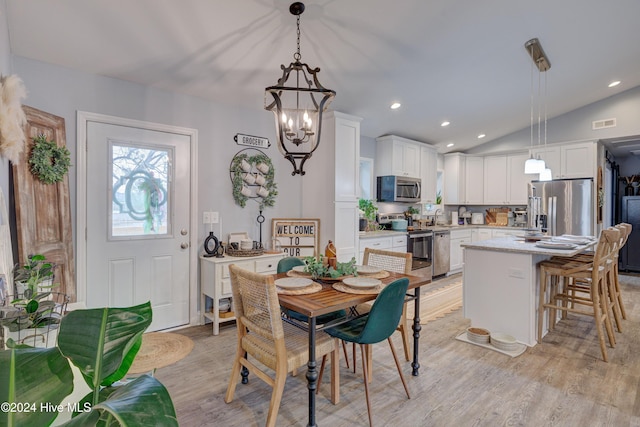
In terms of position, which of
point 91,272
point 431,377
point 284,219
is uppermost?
point 284,219

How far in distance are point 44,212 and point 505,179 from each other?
710 centimetres

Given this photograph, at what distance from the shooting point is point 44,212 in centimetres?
253

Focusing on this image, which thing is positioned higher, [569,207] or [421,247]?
[569,207]

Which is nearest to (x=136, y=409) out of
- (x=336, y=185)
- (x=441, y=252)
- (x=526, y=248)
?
(x=526, y=248)

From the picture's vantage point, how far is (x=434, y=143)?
6336 mm

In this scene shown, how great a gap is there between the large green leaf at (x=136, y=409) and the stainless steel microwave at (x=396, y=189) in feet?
16.4

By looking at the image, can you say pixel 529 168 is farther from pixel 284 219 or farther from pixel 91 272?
pixel 91 272

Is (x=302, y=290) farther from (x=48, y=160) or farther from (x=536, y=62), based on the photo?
(x=536, y=62)

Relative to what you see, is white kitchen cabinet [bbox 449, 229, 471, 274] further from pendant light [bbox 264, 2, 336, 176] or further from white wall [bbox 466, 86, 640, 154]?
pendant light [bbox 264, 2, 336, 176]

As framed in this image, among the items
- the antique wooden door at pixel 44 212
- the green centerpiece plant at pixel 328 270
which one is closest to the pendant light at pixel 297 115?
the green centerpiece plant at pixel 328 270

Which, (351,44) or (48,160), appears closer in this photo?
(48,160)

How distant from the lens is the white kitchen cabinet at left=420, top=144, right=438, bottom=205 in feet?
19.9

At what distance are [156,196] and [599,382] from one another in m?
4.02

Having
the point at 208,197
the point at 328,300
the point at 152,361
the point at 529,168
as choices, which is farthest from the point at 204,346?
the point at 529,168
